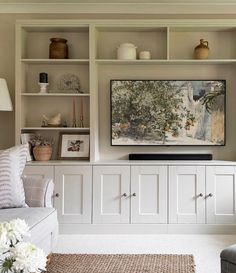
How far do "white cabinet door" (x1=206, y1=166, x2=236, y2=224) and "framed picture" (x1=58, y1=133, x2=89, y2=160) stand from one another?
1296mm

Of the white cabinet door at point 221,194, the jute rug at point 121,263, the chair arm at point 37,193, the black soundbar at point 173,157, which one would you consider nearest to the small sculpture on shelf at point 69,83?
the black soundbar at point 173,157

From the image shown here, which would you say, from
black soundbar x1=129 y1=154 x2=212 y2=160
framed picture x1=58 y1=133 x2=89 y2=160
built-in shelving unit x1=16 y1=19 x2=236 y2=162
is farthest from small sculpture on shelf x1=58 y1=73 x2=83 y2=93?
black soundbar x1=129 y1=154 x2=212 y2=160

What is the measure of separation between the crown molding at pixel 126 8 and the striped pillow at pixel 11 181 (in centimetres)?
194

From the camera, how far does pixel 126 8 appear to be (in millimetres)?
4465

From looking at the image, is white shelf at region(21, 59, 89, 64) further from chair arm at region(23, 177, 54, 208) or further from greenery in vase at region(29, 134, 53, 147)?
chair arm at region(23, 177, 54, 208)

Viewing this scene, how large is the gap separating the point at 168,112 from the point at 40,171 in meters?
1.48

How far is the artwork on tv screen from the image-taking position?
14.5 feet

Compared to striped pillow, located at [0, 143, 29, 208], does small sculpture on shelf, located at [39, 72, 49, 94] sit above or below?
above

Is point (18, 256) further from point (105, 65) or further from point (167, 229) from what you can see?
point (105, 65)

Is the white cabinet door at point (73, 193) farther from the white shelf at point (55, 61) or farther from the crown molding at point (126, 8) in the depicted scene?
the crown molding at point (126, 8)

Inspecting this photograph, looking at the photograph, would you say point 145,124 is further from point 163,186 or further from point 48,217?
point 48,217

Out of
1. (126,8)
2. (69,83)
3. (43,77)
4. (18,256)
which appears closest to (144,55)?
(126,8)

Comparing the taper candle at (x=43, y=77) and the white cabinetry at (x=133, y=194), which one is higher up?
the taper candle at (x=43, y=77)

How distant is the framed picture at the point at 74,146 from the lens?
4418 millimetres
